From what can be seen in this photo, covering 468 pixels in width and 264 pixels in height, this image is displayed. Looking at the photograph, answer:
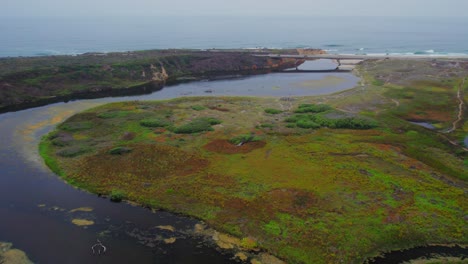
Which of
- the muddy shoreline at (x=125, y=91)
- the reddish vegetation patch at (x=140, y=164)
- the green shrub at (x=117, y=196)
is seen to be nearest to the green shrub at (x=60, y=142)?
the reddish vegetation patch at (x=140, y=164)

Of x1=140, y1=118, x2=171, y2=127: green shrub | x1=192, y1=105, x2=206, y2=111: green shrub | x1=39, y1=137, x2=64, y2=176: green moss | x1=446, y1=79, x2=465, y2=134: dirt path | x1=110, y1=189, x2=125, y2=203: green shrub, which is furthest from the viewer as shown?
x1=192, y1=105, x2=206, y2=111: green shrub

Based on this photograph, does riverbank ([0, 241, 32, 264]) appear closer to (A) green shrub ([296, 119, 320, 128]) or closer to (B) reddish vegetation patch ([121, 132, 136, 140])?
(B) reddish vegetation patch ([121, 132, 136, 140])

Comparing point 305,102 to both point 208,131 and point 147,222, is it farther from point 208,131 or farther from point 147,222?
point 147,222

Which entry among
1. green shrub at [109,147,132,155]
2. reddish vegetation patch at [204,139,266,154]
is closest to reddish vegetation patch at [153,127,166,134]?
green shrub at [109,147,132,155]

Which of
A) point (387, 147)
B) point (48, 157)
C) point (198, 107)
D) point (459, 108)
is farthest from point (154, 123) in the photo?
point (459, 108)

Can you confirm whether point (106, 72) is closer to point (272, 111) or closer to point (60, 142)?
point (60, 142)

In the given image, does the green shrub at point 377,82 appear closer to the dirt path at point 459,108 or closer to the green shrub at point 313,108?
the dirt path at point 459,108
